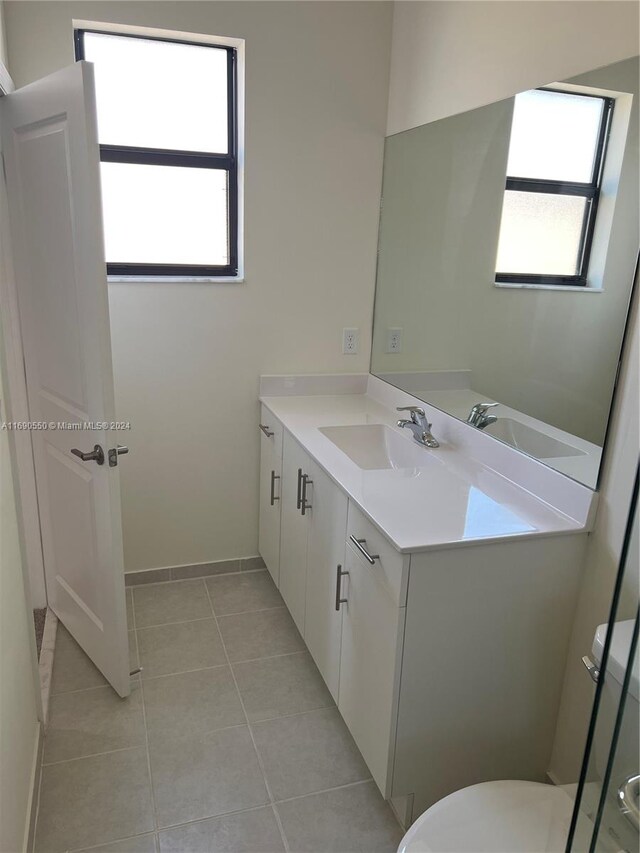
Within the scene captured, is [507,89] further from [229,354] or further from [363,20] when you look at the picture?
[229,354]

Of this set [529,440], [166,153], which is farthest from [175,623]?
[166,153]

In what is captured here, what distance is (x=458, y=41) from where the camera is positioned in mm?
2178

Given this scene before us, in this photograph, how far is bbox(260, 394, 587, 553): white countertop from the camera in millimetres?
1628

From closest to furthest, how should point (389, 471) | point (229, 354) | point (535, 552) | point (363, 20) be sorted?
point (535, 552), point (389, 471), point (363, 20), point (229, 354)

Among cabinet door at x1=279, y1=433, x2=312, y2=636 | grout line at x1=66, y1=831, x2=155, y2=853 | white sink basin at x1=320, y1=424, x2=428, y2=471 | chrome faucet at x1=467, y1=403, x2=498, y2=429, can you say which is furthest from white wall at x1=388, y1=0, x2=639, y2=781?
grout line at x1=66, y1=831, x2=155, y2=853

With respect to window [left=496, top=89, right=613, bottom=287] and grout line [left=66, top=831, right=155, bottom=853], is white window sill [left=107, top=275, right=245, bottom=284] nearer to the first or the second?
window [left=496, top=89, right=613, bottom=287]

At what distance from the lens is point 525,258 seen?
1.94 m

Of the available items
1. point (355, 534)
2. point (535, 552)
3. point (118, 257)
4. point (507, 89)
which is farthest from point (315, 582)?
point (507, 89)

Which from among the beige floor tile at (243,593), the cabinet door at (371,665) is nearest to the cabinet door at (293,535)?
the beige floor tile at (243,593)

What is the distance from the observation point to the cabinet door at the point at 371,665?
1.64 metres

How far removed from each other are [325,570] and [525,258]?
3.84 ft

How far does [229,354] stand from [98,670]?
1.35 meters

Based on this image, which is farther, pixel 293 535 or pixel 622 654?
pixel 293 535

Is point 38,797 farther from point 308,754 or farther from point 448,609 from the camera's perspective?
point 448,609
